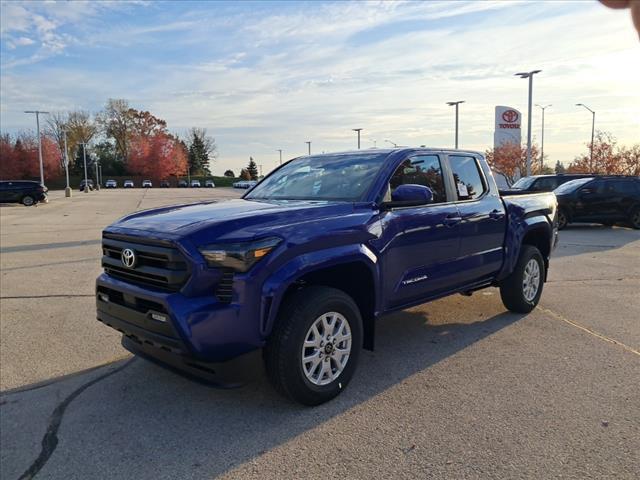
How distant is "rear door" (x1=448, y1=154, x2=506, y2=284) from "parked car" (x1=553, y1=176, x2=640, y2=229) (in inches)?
442

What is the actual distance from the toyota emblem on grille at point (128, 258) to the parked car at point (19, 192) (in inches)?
1255

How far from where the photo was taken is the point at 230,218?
3547mm

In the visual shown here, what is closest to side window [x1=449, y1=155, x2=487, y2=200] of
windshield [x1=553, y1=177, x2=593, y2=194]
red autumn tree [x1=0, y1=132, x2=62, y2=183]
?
windshield [x1=553, y1=177, x2=593, y2=194]

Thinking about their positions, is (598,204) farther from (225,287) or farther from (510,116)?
(510,116)

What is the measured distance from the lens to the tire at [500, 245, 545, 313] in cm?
586

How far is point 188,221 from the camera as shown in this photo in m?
3.65

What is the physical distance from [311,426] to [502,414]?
1.31 metres

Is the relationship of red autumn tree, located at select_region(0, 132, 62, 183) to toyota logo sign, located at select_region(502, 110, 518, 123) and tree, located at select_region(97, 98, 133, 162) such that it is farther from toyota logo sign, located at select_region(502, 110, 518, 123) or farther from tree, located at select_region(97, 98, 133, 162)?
toyota logo sign, located at select_region(502, 110, 518, 123)

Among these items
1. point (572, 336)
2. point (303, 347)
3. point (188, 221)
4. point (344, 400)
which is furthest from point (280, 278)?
point (572, 336)

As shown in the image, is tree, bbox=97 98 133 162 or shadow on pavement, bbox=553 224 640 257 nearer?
shadow on pavement, bbox=553 224 640 257

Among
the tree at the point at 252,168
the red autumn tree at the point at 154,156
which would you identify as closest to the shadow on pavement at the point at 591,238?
the red autumn tree at the point at 154,156

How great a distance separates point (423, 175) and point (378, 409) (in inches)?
86.7

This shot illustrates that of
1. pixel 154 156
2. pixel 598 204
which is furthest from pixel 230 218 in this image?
pixel 154 156

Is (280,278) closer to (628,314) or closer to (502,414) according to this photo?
(502,414)
